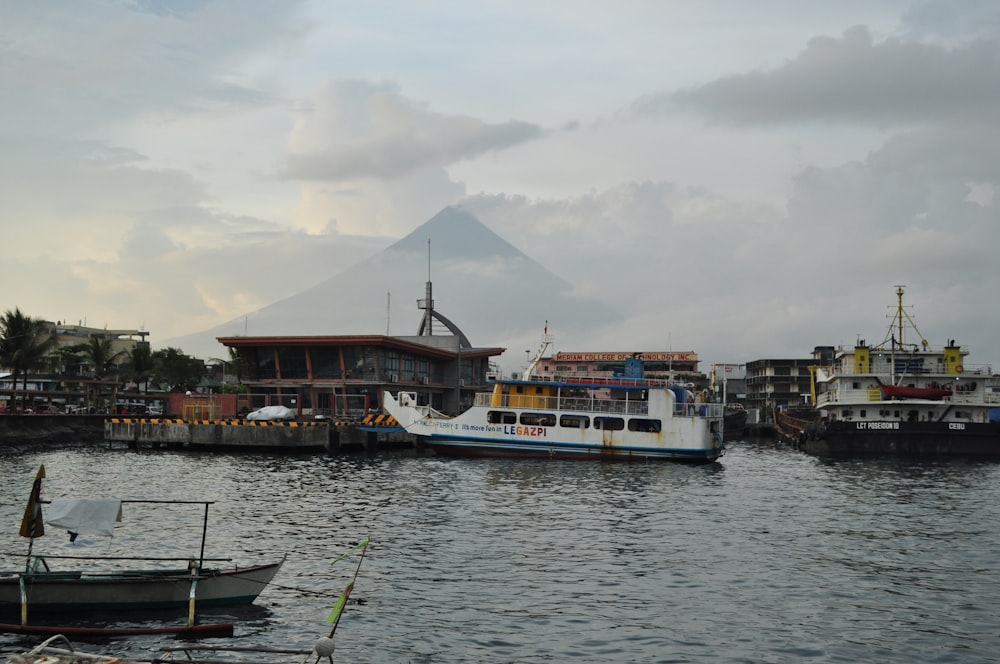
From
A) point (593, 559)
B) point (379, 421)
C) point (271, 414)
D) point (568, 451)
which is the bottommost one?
point (593, 559)

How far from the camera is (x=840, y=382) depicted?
66.9 metres

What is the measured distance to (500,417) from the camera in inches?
2250

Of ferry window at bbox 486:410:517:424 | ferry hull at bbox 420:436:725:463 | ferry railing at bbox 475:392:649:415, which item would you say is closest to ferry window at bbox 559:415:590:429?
ferry railing at bbox 475:392:649:415

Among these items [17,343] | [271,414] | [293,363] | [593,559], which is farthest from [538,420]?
[17,343]

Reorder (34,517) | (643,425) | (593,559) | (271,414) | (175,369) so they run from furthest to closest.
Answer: (175,369), (271,414), (643,425), (593,559), (34,517)

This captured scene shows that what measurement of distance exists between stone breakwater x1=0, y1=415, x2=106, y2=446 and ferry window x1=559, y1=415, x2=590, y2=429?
134 feet

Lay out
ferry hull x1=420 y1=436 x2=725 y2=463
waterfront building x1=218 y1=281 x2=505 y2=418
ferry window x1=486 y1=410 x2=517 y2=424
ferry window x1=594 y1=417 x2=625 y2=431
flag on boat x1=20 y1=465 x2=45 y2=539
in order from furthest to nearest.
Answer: waterfront building x1=218 y1=281 x2=505 y2=418 < ferry window x1=486 y1=410 x2=517 y2=424 < ferry window x1=594 y1=417 x2=625 y2=431 < ferry hull x1=420 y1=436 x2=725 y2=463 < flag on boat x1=20 y1=465 x2=45 y2=539

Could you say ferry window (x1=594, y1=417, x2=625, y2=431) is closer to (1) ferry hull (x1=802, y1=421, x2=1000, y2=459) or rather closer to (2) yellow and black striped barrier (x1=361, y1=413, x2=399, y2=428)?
(2) yellow and black striped barrier (x1=361, y1=413, x2=399, y2=428)

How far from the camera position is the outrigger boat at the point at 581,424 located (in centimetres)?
5538

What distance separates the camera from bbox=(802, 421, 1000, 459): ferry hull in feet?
Answer: 196

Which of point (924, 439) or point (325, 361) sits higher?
point (325, 361)

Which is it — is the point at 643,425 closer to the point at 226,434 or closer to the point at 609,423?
the point at 609,423

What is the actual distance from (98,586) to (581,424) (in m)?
40.6

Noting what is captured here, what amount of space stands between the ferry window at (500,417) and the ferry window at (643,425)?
23.8ft
